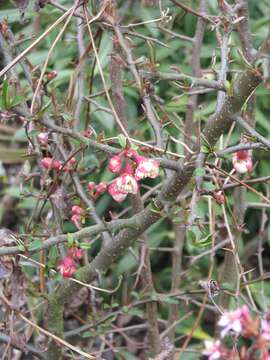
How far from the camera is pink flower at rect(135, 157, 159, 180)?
1.14m

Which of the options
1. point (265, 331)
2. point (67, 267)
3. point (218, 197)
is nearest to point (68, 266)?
point (67, 267)

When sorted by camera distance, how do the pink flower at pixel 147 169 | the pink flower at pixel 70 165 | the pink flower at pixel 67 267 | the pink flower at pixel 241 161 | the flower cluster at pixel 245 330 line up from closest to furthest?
the flower cluster at pixel 245 330 < the pink flower at pixel 147 169 < the pink flower at pixel 241 161 < the pink flower at pixel 67 267 < the pink flower at pixel 70 165

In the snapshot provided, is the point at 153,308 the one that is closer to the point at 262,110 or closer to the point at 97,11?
the point at 97,11

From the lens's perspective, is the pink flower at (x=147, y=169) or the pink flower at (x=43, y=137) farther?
the pink flower at (x=43, y=137)

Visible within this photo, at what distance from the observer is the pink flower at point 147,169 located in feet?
3.73

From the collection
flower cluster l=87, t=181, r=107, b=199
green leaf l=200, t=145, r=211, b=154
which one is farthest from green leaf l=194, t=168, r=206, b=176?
flower cluster l=87, t=181, r=107, b=199

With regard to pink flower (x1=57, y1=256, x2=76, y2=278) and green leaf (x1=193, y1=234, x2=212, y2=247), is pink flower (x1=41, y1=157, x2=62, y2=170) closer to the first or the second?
pink flower (x1=57, y1=256, x2=76, y2=278)

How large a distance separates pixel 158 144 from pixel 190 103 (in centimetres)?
50

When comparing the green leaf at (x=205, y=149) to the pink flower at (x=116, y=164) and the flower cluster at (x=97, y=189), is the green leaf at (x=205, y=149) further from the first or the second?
the flower cluster at (x=97, y=189)

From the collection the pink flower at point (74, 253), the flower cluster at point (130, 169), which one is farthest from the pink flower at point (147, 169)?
the pink flower at point (74, 253)

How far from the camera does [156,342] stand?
5.60 ft

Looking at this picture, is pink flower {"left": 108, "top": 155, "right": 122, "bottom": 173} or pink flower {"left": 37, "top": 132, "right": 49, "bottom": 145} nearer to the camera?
pink flower {"left": 108, "top": 155, "right": 122, "bottom": 173}

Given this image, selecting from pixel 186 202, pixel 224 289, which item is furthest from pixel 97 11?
pixel 224 289

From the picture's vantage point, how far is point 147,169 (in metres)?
1.14
